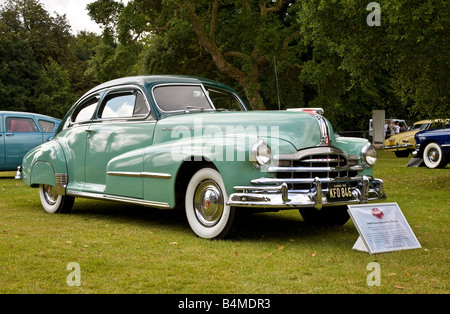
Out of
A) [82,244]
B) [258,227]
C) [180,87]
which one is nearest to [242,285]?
[82,244]

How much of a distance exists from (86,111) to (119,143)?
133 centimetres

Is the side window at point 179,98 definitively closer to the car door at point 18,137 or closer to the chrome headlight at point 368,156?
the chrome headlight at point 368,156

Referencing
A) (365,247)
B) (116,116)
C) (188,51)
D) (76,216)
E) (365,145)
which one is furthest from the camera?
(188,51)

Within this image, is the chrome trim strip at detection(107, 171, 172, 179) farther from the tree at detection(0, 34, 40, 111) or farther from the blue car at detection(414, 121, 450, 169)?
the tree at detection(0, 34, 40, 111)

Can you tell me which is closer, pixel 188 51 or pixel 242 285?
pixel 242 285

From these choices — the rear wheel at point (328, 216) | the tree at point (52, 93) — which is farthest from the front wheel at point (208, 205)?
the tree at point (52, 93)

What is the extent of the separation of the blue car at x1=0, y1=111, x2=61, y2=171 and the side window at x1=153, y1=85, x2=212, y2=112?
8629 mm

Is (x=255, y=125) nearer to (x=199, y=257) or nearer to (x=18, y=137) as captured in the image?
(x=199, y=257)

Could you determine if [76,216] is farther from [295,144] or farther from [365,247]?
[365,247]

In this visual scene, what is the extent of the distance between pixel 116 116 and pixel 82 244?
7.76 feet

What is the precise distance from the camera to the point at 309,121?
21.1 ft

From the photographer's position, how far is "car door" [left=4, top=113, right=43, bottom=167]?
1527cm

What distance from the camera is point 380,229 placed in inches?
234

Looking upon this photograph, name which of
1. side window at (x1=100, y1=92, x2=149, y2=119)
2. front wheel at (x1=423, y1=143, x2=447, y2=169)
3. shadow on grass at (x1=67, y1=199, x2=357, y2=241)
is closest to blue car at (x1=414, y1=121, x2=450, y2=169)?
front wheel at (x1=423, y1=143, x2=447, y2=169)
